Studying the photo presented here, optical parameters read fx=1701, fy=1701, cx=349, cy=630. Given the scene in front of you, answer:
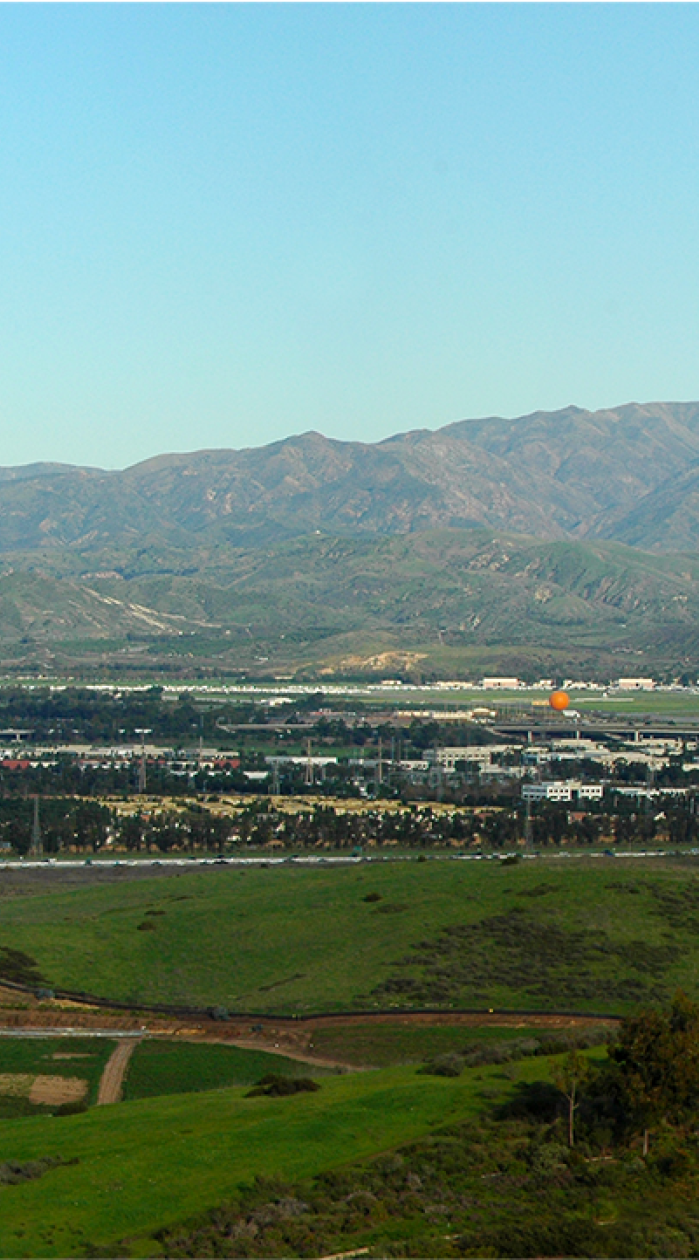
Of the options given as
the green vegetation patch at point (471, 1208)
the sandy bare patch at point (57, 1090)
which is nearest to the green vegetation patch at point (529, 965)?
the sandy bare patch at point (57, 1090)

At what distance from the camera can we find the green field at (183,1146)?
1404 inches

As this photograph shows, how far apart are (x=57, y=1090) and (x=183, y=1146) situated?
52.0 feet

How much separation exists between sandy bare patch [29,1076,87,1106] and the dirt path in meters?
0.68

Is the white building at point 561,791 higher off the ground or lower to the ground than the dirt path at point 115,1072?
lower

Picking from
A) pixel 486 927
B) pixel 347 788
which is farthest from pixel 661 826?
pixel 486 927

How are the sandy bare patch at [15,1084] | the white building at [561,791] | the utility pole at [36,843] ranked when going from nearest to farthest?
the sandy bare patch at [15,1084] < the utility pole at [36,843] < the white building at [561,791]

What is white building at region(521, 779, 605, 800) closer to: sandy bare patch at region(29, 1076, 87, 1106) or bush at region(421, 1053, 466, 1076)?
sandy bare patch at region(29, 1076, 87, 1106)

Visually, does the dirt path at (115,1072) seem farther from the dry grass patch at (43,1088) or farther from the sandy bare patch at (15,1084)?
the sandy bare patch at (15,1084)

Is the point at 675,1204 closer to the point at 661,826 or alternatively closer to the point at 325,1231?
the point at 325,1231

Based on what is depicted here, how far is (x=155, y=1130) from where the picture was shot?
43906 mm

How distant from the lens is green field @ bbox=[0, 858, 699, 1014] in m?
72.2

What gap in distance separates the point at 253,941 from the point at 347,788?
81.7 m

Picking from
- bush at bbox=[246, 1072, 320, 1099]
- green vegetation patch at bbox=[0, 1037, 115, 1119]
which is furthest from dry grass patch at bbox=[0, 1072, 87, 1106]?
bush at bbox=[246, 1072, 320, 1099]

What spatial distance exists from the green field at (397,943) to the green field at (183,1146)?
854 inches
